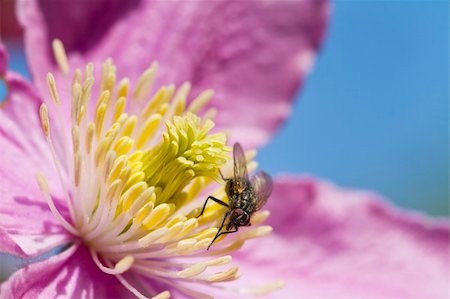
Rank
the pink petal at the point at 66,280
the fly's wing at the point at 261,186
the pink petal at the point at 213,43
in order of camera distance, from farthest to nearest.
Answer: the pink petal at the point at 213,43, the fly's wing at the point at 261,186, the pink petal at the point at 66,280

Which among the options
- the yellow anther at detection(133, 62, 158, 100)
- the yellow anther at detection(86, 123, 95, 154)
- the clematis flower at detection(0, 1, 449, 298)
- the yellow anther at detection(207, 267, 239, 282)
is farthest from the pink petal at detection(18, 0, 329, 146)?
the yellow anther at detection(207, 267, 239, 282)

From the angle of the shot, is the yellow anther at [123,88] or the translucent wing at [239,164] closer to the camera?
the translucent wing at [239,164]

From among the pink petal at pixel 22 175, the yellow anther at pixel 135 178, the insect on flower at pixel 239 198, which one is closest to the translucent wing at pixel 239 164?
the insect on flower at pixel 239 198

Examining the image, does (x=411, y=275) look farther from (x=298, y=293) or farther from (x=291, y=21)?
(x=291, y=21)

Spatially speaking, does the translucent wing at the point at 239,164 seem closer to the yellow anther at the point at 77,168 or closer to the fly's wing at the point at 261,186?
the fly's wing at the point at 261,186

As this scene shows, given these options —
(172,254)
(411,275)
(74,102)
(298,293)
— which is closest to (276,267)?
(298,293)

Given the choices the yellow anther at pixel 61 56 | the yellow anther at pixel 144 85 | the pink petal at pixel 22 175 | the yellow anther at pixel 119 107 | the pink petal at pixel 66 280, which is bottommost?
the pink petal at pixel 66 280

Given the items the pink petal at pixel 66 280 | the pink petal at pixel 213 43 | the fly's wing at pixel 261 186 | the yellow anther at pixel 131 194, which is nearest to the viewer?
the pink petal at pixel 66 280
